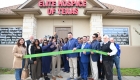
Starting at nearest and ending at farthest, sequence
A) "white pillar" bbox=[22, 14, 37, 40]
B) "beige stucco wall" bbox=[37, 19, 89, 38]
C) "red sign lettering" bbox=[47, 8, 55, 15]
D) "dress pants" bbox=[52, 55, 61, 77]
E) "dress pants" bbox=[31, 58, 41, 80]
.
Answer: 1. "dress pants" bbox=[31, 58, 41, 80]
2. "dress pants" bbox=[52, 55, 61, 77]
3. "white pillar" bbox=[22, 14, 37, 40]
4. "red sign lettering" bbox=[47, 8, 55, 15]
5. "beige stucco wall" bbox=[37, 19, 89, 38]

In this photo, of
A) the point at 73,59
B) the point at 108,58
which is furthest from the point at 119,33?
the point at 73,59

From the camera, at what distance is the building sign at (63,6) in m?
10.3

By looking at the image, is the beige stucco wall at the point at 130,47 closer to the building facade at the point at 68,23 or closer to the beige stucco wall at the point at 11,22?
the building facade at the point at 68,23

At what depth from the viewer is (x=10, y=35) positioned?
11.0 m

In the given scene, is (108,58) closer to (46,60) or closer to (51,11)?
(46,60)

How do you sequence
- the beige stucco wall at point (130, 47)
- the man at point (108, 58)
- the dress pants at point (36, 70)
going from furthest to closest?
the beige stucco wall at point (130, 47) < the dress pants at point (36, 70) < the man at point (108, 58)

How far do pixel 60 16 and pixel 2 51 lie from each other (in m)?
5.25

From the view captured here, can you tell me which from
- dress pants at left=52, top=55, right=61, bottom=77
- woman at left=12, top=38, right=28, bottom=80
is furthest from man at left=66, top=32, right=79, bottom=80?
woman at left=12, top=38, right=28, bottom=80

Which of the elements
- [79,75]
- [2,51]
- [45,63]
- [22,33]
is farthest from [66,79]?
[2,51]

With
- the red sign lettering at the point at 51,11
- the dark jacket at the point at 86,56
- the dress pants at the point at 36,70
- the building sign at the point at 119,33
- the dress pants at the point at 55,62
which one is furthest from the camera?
the building sign at the point at 119,33

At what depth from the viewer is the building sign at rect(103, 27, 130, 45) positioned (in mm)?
11078

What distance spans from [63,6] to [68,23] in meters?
1.36

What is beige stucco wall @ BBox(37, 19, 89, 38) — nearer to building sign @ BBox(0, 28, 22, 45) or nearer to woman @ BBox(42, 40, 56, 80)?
building sign @ BBox(0, 28, 22, 45)

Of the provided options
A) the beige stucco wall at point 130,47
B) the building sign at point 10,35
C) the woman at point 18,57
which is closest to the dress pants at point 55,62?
the woman at point 18,57
